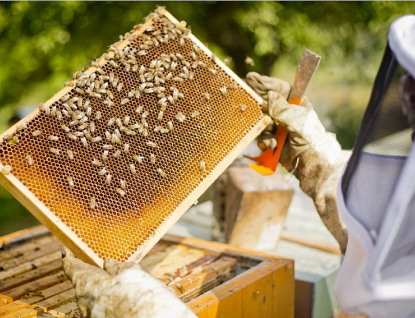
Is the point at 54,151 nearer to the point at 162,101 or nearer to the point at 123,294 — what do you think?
the point at 162,101

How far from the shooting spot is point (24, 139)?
2455 mm

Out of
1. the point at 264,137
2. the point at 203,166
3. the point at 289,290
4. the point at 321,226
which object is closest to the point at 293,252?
the point at 321,226

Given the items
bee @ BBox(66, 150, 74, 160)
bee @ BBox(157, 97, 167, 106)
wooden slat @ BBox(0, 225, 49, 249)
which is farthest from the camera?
wooden slat @ BBox(0, 225, 49, 249)

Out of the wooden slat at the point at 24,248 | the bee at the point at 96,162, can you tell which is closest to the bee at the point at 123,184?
the bee at the point at 96,162

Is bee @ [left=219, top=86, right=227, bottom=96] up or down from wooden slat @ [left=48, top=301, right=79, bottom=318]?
up

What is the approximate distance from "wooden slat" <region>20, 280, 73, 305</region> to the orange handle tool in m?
1.55

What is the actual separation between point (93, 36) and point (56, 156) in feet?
22.7

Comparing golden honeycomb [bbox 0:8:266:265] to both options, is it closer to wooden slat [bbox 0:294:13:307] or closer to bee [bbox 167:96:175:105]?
bee [bbox 167:96:175:105]

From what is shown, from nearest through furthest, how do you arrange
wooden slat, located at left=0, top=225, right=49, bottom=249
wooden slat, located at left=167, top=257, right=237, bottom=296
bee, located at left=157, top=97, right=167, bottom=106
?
bee, located at left=157, top=97, right=167, bottom=106 → wooden slat, located at left=167, top=257, right=237, bottom=296 → wooden slat, located at left=0, top=225, right=49, bottom=249

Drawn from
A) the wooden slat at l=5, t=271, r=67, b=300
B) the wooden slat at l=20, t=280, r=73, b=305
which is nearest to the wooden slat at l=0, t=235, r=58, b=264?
the wooden slat at l=5, t=271, r=67, b=300

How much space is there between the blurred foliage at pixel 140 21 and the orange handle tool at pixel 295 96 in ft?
17.6

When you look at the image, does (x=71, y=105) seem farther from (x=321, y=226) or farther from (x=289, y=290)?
(x=321, y=226)

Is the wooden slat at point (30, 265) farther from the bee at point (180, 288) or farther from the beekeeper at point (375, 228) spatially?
the bee at point (180, 288)

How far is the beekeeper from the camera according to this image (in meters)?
1.70
